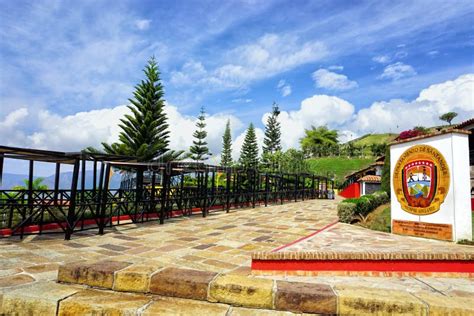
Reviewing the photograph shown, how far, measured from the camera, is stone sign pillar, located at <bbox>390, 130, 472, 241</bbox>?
17.9ft

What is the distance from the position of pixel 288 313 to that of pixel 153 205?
7925 mm

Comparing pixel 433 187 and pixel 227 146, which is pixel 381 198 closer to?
pixel 433 187

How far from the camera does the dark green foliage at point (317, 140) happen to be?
161ft

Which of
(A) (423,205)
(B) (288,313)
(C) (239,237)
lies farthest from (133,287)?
(A) (423,205)

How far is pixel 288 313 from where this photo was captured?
170 centimetres

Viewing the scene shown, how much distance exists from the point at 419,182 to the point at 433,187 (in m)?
0.31

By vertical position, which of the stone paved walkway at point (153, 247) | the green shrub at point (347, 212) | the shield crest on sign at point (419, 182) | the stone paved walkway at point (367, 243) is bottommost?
the stone paved walkway at point (153, 247)

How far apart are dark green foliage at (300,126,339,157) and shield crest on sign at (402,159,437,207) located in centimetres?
4279

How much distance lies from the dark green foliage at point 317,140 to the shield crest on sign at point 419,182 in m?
42.8

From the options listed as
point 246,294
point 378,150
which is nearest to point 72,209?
point 246,294

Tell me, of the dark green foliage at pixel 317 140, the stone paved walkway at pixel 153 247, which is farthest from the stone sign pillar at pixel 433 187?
the dark green foliage at pixel 317 140

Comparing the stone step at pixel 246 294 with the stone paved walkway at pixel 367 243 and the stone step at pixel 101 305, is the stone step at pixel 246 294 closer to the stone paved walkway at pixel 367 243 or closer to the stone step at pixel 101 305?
the stone step at pixel 101 305

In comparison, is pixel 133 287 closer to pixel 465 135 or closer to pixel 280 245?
pixel 280 245

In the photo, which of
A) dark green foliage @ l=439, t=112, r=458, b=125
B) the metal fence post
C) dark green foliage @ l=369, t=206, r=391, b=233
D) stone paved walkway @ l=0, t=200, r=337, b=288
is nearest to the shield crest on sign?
dark green foliage @ l=369, t=206, r=391, b=233
